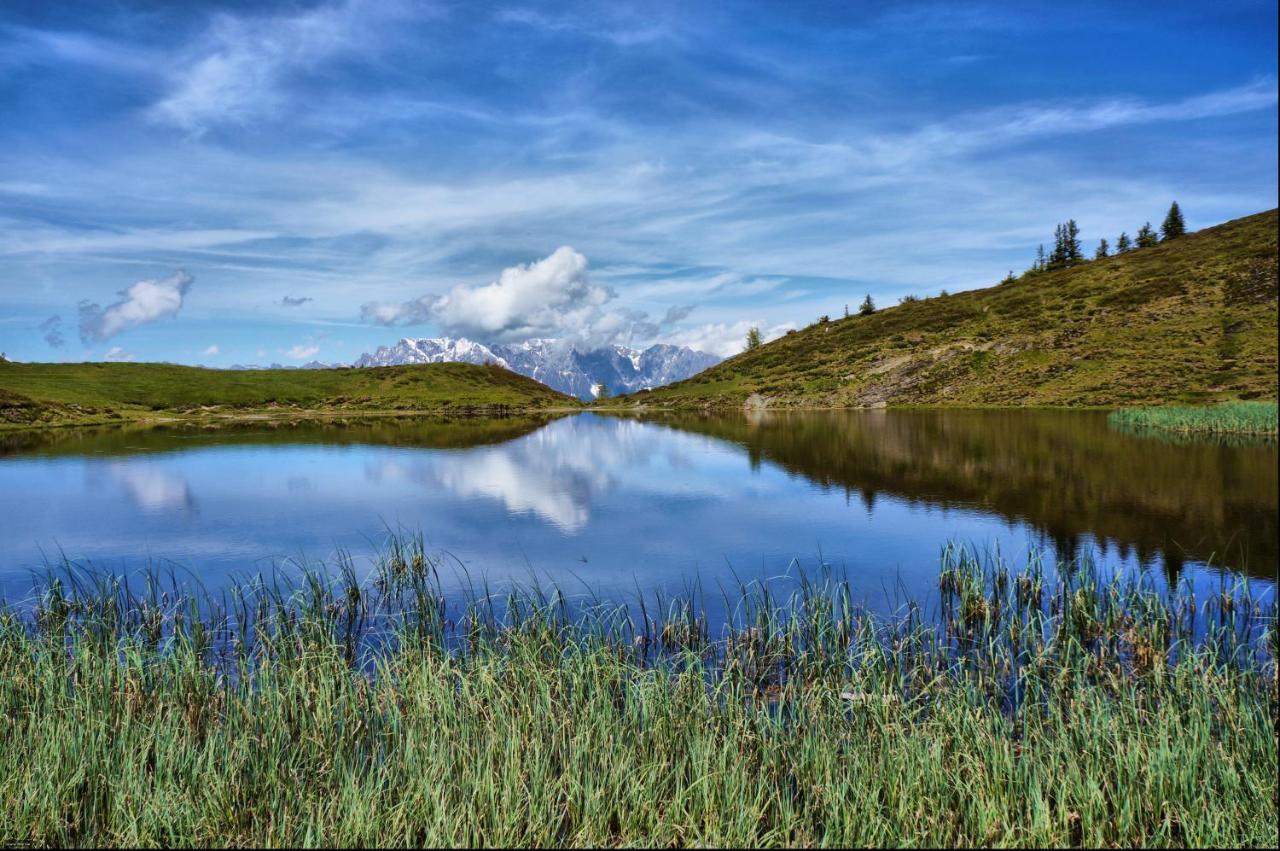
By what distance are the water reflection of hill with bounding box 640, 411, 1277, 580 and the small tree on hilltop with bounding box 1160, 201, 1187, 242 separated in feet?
526

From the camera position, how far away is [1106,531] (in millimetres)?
27984

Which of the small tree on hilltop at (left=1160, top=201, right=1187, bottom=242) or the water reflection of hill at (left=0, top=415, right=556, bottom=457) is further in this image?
the small tree on hilltop at (left=1160, top=201, right=1187, bottom=242)

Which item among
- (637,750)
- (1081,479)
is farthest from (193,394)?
(637,750)

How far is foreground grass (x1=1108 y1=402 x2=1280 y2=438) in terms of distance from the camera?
159ft

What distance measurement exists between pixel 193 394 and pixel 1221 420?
→ 18049 cm

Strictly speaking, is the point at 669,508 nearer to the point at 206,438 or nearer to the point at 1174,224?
the point at 206,438

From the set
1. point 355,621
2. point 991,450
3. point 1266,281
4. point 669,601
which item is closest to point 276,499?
point 355,621

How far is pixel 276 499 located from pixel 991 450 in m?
54.6

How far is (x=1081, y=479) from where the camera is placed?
40.9 metres

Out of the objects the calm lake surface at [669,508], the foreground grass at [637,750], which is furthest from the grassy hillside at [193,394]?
the foreground grass at [637,750]

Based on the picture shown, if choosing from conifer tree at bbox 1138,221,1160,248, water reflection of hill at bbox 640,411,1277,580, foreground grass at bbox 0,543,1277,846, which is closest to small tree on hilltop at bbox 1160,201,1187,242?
conifer tree at bbox 1138,221,1160,248

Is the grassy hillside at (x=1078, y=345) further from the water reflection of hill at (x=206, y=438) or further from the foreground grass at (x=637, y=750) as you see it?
the foreground grass at (x=637, y=750)

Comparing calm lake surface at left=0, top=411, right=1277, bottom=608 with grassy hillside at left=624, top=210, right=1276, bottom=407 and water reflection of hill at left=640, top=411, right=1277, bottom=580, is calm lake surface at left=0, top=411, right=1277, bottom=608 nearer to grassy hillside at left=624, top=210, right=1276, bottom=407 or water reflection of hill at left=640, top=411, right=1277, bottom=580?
water reflection of hill at left=640, top=411, right=1277, bottom=580

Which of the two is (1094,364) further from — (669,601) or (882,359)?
(669,601)
